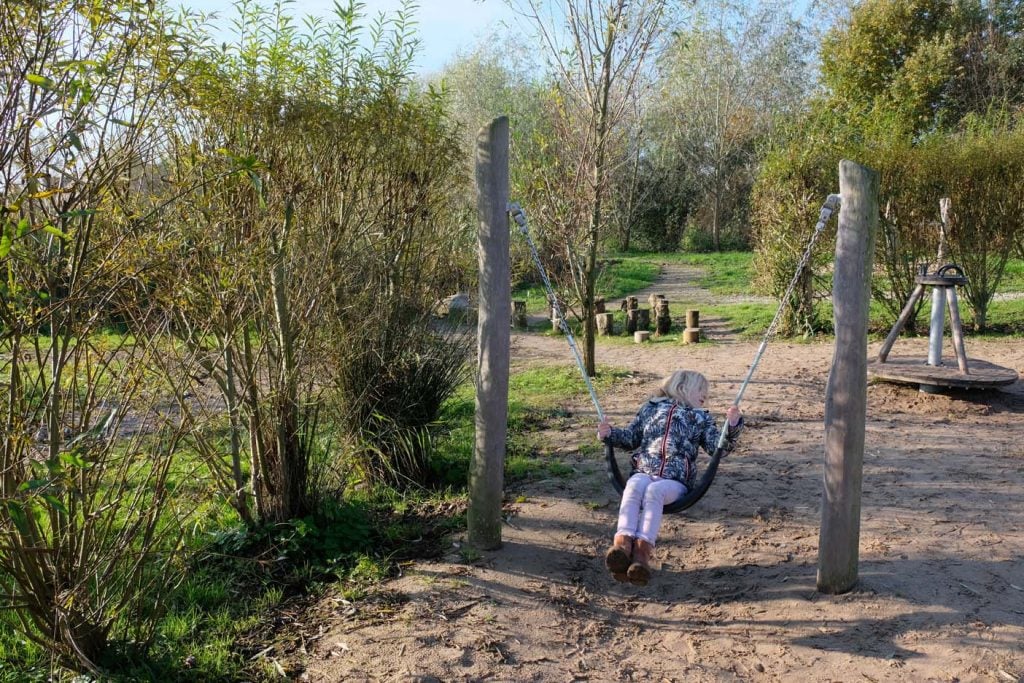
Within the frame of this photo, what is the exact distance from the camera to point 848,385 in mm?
3566

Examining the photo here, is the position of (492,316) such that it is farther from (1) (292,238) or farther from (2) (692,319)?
(2) (692,319)

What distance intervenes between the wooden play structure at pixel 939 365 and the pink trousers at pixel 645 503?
12.2 feet

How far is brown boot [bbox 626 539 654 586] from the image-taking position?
3504 mm

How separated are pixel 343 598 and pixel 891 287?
919 cm

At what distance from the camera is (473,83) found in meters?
26.4

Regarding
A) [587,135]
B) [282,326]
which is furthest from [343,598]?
[587,135]

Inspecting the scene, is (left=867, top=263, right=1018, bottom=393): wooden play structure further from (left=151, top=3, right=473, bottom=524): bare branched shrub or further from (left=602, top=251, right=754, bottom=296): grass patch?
(left=602, top=251, right=754, bottom=296): grass patch

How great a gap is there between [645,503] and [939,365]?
4.58m

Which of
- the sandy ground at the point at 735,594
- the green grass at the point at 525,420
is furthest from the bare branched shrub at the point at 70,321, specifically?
the green grass at the point at 525,420

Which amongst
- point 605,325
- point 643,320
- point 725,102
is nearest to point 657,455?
point 605,325

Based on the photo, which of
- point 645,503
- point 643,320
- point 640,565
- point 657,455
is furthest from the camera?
point 643,320

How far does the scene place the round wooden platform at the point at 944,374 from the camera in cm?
655

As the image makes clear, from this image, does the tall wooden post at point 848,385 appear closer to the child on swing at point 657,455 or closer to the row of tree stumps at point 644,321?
the child on swing at point 657,455

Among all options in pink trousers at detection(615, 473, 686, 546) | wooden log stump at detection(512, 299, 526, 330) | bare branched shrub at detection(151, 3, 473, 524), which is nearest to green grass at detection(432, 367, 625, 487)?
bare branched shrub at detection(151, 3, 473, 524)
